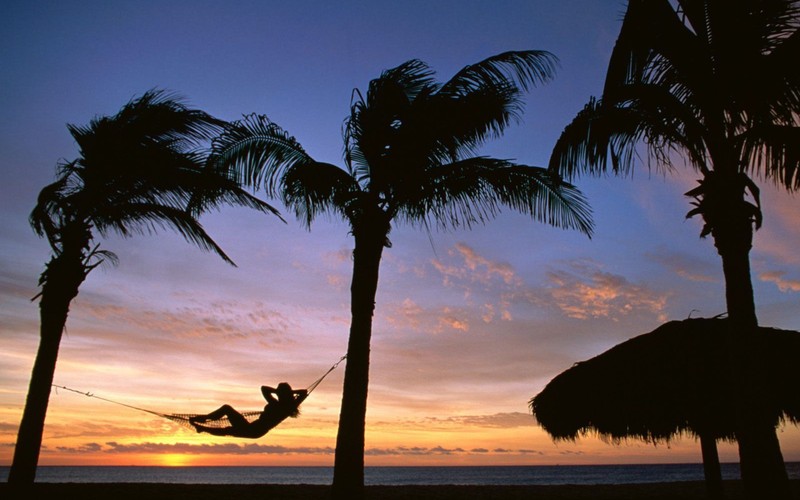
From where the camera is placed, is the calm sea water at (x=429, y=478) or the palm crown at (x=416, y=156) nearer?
the palm crown at (x=416, y=156)

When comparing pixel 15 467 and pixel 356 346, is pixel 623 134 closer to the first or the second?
pixel 356 346

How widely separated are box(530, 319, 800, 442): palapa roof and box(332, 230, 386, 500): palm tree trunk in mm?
5026

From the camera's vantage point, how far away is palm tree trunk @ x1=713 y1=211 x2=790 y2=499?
4.71 m

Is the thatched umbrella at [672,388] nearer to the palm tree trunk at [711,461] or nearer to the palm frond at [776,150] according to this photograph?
the palm tree trunk at [711,461]

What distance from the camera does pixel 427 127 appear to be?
26.1 feet

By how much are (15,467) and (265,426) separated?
3.40 metres

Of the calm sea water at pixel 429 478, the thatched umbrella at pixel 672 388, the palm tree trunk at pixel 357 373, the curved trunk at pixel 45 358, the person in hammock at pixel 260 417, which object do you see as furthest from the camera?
the calm sea water at pixel 429 478

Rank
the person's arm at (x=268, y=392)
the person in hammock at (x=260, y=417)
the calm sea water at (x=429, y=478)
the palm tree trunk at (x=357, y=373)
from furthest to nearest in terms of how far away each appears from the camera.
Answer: the calm sea water at (x=429, y=478) < the person's arm at (x=268, y=392) < the person in hammock at (x=260, y=417) < the palm tree trunk at (x=357, y=373)

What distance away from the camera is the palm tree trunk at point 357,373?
6.64 metres

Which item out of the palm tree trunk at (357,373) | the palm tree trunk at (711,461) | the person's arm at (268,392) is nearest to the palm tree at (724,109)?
the palm tree trunk at (357,373)

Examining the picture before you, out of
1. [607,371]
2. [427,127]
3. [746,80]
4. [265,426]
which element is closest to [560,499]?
[607,371]

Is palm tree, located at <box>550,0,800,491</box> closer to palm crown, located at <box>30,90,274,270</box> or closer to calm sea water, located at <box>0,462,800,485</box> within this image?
palm crown, located at <box>30,90,274,270</box>

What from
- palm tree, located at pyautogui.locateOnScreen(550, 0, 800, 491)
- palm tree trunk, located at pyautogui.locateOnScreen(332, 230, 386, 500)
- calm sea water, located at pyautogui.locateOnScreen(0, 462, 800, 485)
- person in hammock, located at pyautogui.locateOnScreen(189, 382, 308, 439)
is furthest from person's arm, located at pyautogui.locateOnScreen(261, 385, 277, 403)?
calm sea water, located at pyautogui.locateOnScreen(0, 462, 800, 485)

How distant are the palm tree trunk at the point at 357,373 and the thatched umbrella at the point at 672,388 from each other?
16.5 feet
